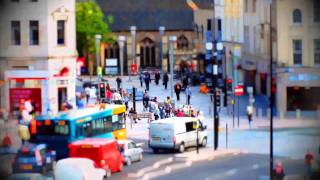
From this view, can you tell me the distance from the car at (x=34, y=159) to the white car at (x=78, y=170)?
6 centimetres

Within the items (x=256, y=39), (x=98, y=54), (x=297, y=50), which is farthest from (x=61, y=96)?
(x=297, y=50)

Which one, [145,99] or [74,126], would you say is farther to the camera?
[145,99]

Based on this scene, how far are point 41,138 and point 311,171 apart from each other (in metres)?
1.55

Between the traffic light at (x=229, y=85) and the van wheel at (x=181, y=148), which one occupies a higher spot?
the traffic light at (x=229, y=85)

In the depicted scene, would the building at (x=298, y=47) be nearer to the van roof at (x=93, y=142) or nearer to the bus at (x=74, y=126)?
the bus at (x=74, y=126)

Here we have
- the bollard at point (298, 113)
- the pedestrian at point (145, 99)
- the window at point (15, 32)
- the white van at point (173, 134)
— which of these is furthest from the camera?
the bollard at point (298, 113)

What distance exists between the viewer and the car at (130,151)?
4.14 meters

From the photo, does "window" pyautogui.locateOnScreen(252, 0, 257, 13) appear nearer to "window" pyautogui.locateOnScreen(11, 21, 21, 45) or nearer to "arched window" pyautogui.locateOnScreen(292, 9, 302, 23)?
"arched window" pyautogui.locateOnScreen(292, 9, 302, 23)

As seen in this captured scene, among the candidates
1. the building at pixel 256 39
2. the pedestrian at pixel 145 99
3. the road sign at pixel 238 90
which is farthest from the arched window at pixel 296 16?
the pedestrian at pixel 145 99

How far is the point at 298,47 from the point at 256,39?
0.23 metres

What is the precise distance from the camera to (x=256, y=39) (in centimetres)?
427

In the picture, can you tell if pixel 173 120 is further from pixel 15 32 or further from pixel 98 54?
pixel 15 32

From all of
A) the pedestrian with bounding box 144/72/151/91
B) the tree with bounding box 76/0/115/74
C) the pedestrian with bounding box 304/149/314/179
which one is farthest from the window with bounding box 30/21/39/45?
the pedestrian with bounding box 304/149/314/179

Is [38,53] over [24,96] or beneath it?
over
